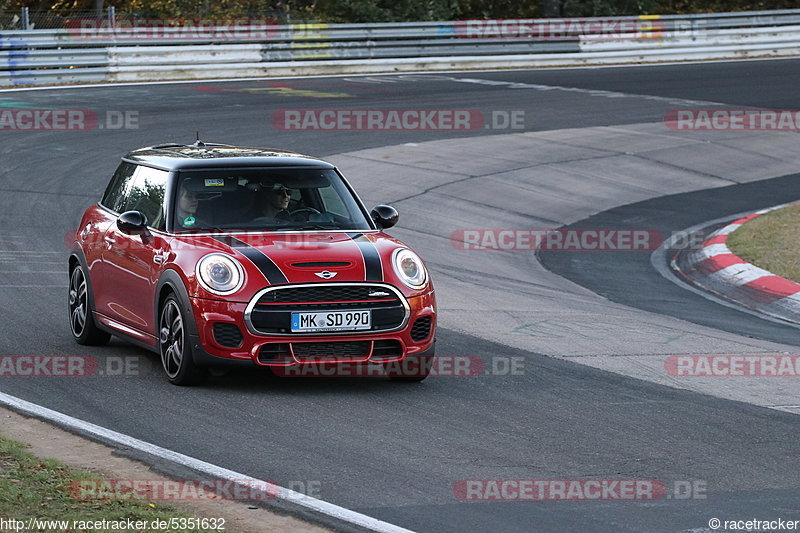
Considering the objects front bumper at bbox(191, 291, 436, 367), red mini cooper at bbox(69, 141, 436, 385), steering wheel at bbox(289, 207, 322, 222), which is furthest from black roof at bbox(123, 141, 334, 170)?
front bumper at bbox(191, 291, 436, 367)

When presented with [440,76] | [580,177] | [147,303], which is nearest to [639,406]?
[147,303]

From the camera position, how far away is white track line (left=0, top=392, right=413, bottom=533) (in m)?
5.60

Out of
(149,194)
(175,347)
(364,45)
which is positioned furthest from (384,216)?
(364,45)

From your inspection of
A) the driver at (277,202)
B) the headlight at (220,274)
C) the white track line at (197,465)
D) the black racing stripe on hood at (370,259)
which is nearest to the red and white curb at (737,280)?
the black racing stripe on hood at (370,259)

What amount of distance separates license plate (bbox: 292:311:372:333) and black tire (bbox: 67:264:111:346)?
222 cm

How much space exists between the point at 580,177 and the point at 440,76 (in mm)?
10530

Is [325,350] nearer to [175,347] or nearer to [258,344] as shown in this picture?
[258,344]

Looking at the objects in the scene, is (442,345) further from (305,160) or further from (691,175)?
(691,175)

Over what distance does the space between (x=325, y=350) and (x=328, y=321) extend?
7.2 inches

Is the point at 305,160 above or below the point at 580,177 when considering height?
above

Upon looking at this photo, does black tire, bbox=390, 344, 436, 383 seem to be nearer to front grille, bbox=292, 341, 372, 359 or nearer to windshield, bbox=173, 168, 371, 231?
front grille, bbox=292, 341, 372, 359

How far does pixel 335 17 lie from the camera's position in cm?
3566

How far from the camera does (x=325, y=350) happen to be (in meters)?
7.93

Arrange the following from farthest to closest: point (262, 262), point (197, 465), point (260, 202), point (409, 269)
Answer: point (260, 202) < point (409, 269) < point (262, 262) < point (197, 465)
